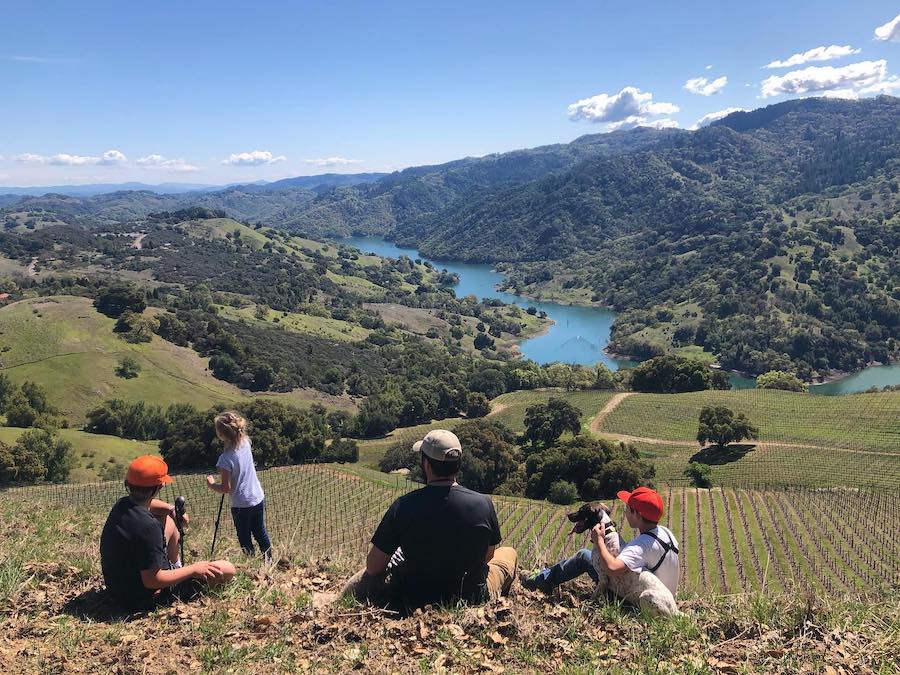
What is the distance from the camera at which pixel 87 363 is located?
77.0m

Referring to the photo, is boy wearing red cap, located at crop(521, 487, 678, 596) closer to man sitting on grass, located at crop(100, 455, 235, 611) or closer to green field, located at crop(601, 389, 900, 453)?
man sitting on grass, located at crop(100, 455, 235, 611)

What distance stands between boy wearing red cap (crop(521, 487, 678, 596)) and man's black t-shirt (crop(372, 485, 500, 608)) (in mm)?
1332

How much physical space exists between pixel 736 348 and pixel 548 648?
5732 inches

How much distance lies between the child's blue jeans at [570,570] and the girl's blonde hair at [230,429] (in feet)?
15.4

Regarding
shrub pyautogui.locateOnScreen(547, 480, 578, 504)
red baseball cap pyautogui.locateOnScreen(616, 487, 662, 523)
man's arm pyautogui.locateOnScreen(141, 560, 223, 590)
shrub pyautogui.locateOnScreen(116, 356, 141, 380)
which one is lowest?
shrub pyautogui.locateOnScreen(547, 480, 578, 504)

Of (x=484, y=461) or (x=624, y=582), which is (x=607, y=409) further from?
(x=624, y=582)

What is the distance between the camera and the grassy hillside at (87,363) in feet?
236

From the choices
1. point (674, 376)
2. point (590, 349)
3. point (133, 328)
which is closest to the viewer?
point (674, 376)

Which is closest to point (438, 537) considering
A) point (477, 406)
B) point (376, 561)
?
point (376, 561)

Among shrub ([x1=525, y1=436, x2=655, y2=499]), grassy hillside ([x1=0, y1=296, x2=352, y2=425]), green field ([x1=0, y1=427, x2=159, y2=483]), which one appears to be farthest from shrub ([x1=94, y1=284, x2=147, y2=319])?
shrub ([x1=525, y1=436, x2=655, y2=499])

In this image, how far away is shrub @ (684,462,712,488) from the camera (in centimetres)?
5175

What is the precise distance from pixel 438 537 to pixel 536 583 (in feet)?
6.71

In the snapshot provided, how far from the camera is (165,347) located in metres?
95.7

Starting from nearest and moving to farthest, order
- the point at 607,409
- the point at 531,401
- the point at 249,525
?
the point at 249,525
the point at 607,409
the point at 531,401
